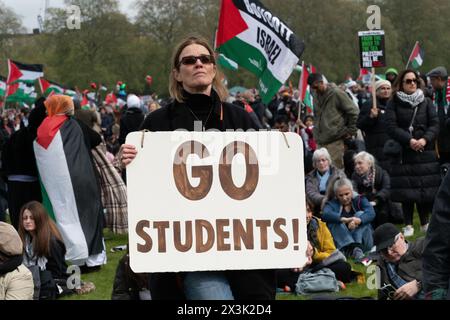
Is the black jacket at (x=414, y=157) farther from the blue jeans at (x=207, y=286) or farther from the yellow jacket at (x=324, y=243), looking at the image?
the blue jeans at (x=207, y=286)

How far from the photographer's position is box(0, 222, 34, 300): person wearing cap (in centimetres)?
584

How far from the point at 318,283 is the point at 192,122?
4005 millimetres

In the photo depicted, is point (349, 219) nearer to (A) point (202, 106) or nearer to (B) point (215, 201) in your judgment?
(A) point (202, 106)

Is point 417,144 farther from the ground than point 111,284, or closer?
farther from the ground

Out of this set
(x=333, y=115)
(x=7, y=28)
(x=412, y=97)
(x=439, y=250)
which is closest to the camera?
(x=439, y=250)

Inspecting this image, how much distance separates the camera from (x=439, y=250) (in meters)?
3.12

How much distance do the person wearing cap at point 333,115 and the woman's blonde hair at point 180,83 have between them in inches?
280

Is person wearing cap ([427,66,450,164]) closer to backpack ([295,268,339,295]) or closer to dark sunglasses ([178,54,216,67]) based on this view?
backpack ([295,268,339,295])

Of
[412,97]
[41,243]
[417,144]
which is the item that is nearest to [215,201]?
[41,243]
